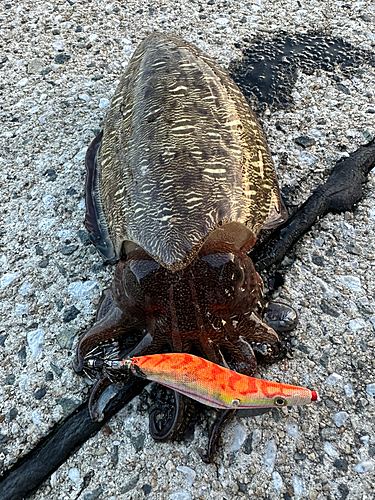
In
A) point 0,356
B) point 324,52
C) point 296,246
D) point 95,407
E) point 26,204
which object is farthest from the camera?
point 324,52

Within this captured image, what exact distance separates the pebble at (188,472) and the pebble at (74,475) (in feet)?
1.56

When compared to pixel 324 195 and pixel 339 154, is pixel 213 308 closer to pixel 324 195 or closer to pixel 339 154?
pixel 324 195

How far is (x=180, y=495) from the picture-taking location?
2193 mm

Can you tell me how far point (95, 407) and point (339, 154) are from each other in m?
2.30

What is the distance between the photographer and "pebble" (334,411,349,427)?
2.33 metres

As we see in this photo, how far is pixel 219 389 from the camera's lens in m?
2.04

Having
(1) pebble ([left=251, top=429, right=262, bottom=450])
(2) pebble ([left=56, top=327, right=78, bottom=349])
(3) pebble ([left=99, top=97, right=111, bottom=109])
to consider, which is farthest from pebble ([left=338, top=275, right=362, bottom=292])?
(3) pebble ([left=99, top=97, right=111, bottom=109])

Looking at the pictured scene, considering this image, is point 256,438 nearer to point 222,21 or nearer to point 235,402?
point 235,402

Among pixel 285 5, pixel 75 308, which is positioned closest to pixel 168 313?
pixel 75 308

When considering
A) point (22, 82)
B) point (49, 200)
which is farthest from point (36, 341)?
point (22, 82)

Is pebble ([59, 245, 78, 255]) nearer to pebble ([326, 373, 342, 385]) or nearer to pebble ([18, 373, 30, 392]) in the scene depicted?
pebble ([18, 373, 30, 392])

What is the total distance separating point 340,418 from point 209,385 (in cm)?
76

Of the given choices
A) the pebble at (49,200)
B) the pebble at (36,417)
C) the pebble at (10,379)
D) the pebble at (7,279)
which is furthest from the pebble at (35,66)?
the pebble at (36,417)

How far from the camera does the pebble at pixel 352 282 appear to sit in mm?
2773
